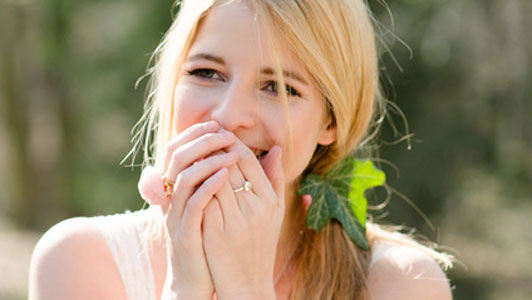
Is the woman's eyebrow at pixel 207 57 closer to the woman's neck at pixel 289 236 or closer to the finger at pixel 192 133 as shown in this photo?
the finger at pixel 192 133

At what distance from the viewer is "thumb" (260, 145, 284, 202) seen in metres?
2.09

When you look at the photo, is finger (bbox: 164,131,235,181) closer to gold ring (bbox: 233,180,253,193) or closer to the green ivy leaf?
gold ring (bbox: 233,180,253,193)

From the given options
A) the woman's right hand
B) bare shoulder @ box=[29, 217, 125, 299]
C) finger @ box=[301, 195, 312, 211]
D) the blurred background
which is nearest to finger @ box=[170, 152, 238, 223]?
the woman's right hand

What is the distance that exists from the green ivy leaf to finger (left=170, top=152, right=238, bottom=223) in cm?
63

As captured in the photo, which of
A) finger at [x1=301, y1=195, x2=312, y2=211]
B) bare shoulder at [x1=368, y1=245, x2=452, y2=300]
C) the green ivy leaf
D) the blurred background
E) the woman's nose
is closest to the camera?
the woman's nose

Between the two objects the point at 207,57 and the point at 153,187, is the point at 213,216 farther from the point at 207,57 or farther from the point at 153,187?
the point at 207,57

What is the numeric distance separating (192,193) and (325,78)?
64cm

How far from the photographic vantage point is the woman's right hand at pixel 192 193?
1951 mm

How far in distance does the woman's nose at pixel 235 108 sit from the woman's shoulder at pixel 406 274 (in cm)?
84

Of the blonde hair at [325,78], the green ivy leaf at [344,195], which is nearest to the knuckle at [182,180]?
the blonde hair at [325,78]

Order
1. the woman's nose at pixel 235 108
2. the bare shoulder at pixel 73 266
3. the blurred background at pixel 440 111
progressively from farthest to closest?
the blurred background at pixel 440 111, the bare shoulder at pixel 73 266, the woman's nose at pixel 235 108

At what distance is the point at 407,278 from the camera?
2395 millimetres

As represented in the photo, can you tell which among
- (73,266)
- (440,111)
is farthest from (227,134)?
(440,111)

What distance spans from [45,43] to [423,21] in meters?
6.70
